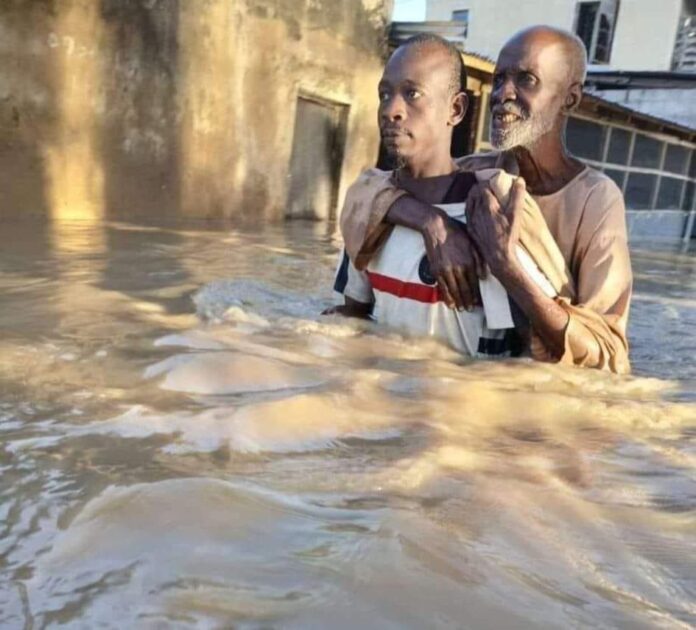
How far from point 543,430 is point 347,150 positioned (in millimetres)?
8484

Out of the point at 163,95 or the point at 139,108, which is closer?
the point at 139,108

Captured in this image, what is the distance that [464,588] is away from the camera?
96cm

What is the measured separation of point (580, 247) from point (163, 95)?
610cm

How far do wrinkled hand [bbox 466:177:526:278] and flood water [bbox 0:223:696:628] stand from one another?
33 cm

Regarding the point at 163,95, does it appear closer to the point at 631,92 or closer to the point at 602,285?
the point at 602,285

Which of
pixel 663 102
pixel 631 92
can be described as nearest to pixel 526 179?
pixel 663 102

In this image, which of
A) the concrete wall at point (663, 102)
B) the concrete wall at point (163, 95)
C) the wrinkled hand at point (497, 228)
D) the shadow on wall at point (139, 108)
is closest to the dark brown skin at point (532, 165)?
the wrinkled hand at point (497, 228)

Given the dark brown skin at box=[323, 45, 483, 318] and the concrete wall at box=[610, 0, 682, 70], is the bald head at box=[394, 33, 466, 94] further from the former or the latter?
the concrete wall at box=[610, 0, 682, 70]

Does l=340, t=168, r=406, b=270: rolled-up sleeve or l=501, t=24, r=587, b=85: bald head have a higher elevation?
l=501, t=24, r=587, b=85: bald head

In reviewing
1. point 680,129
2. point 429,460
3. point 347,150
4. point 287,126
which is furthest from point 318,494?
point 680,129

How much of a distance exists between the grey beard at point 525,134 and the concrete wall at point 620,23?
15.0 m

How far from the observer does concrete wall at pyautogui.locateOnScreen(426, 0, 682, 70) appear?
16.8 meters

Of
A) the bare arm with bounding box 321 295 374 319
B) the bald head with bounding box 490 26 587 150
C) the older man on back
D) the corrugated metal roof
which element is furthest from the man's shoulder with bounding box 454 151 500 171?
the corrugated metal roof

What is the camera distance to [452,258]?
6.68ft
